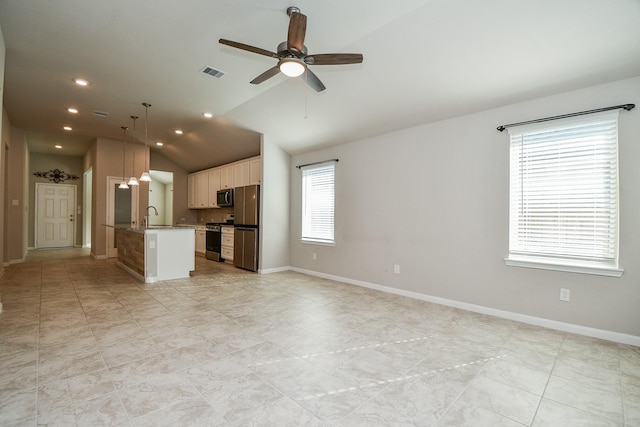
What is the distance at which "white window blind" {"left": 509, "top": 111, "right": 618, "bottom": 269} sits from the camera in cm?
281

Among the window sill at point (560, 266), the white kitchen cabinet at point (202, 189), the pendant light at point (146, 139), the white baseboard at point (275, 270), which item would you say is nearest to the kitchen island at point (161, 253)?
the pendant light at point (146, 139)

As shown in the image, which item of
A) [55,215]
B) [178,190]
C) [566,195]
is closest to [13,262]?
[55,215]

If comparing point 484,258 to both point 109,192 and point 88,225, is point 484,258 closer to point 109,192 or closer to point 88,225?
point 109,192

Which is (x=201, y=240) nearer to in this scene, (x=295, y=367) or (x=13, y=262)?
(x=13, y=262)

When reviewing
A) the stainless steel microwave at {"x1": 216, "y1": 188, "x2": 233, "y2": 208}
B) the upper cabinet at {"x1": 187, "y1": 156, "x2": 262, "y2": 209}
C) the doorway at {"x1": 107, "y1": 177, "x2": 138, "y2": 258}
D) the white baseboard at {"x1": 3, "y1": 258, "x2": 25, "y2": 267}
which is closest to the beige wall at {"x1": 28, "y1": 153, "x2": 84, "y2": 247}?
the white baseboard at {"x1": 3, "y1": 258, "x2": 25, "y2": 267}

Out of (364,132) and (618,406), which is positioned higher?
(364,132)

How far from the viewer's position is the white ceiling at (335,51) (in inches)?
97.9

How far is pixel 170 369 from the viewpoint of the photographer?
7.08ft

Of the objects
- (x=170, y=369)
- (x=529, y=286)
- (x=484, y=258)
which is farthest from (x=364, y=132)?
(x=170, y=369)

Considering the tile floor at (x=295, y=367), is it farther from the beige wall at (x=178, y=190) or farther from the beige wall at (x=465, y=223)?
the beige wall at (x=178, y=190)

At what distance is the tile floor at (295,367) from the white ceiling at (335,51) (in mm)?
2514

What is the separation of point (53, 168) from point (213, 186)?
569 cm

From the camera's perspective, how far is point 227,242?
22.8 feet

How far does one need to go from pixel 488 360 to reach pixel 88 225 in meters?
11.8
